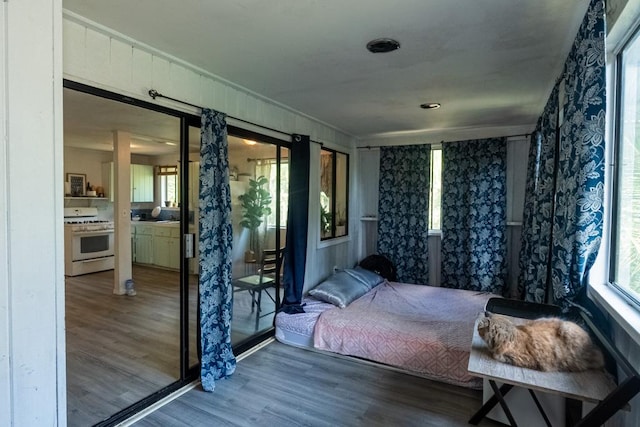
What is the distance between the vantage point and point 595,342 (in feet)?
4.94

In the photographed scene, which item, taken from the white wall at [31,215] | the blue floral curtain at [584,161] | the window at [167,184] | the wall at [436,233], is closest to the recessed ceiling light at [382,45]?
the blue floral curtain at [584,161]

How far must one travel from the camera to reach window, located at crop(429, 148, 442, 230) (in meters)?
4.82

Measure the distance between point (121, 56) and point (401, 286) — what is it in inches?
145

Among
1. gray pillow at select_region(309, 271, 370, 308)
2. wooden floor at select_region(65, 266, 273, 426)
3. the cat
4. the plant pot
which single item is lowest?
wooden floor at select_region(65, 266, 273, 426)

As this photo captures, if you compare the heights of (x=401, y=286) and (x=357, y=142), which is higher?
(x=357, y=142)

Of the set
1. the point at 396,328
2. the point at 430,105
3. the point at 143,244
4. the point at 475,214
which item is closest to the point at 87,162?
the point at 143,244

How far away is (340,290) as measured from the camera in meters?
3.69

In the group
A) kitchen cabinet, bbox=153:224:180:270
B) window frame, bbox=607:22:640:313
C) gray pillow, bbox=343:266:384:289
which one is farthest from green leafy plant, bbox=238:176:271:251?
window frame, bbox=607:22:640:313

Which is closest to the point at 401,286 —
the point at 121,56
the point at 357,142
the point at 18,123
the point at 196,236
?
the point at 357,142

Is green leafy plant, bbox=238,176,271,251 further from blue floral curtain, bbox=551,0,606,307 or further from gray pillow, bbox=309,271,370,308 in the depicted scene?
blue floral curtain, bbox=551,0,606,307

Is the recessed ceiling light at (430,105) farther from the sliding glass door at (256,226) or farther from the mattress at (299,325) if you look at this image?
the mattress at (299,325)

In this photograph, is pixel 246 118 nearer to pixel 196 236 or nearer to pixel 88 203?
pixel 196 236

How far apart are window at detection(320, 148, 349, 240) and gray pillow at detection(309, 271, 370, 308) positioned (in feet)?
2.22

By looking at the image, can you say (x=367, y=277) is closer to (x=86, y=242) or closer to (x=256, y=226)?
(x=256, y=226)
